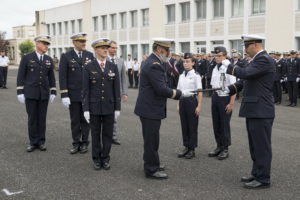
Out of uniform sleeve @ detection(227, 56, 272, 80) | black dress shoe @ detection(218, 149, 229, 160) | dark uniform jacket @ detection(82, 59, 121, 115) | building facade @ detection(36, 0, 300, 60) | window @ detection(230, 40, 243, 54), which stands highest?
building facade @ detection(36, 0, 300, 60)

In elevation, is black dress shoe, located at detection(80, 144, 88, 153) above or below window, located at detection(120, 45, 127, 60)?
below

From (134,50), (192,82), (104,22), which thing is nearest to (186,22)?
(134,50)

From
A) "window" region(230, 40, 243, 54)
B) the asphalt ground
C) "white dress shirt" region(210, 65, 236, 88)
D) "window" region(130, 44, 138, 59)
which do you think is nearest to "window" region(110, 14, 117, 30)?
"window" region(130, 44, 138, 59)

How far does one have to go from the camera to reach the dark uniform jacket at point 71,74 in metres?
7.11

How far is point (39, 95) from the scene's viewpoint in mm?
7391

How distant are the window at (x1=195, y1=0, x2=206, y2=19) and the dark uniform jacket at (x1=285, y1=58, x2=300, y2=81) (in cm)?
1624

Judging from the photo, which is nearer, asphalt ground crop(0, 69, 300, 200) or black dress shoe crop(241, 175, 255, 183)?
asphalt ground crop(0, 69, 300, 200)

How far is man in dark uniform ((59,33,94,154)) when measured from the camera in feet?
23.3

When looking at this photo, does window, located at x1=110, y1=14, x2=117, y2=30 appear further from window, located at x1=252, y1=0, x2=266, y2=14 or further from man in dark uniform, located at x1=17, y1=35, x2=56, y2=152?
man in dark uniform, located at x1=17, y1=35, x2=56, y2=152

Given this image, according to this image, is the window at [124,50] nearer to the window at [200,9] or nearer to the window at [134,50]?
the window at [134,50]

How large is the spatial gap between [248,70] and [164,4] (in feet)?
98.9

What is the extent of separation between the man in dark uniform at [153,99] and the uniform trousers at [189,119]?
3.56 feet

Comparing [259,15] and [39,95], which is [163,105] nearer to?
[39,95]

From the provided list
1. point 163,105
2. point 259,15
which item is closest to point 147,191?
point 163,105
